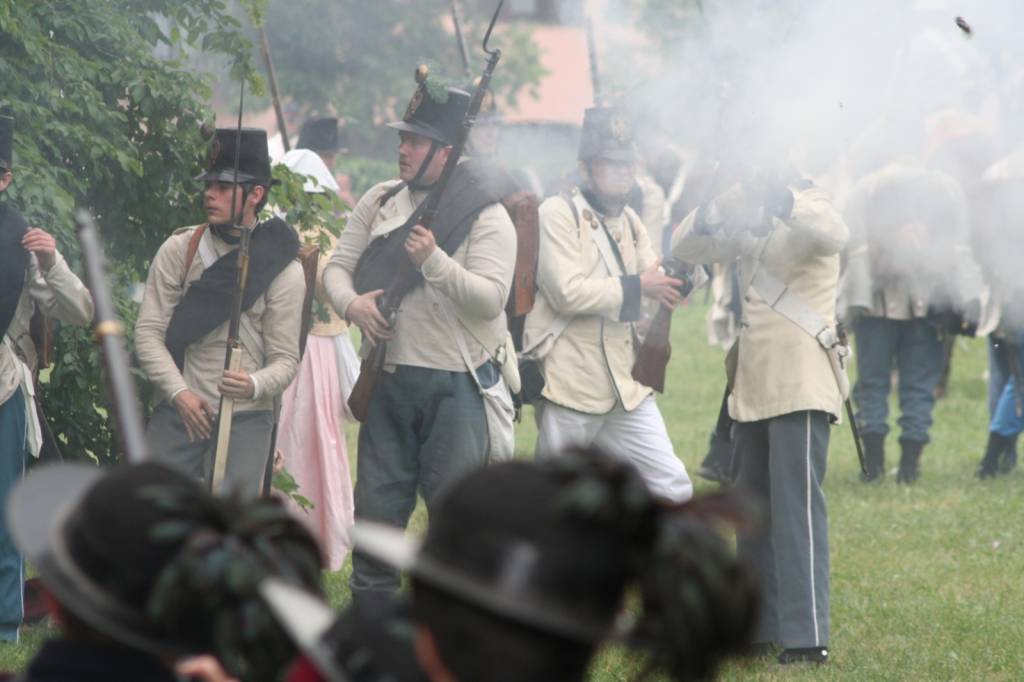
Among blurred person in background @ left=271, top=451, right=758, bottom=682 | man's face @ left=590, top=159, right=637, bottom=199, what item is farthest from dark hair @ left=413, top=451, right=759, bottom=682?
man's face @ left=590, top=159, right=637, bottom=199

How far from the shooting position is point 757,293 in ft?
20.0

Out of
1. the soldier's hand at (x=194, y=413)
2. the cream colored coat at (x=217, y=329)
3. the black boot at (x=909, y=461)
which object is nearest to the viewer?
the soldier's hand at (x=194, y=413)

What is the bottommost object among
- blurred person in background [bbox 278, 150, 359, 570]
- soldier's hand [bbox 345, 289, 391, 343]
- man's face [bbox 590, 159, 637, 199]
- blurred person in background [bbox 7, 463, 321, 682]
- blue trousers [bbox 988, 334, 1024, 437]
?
blue trousers [bbox 988, 334, 1024, 437]

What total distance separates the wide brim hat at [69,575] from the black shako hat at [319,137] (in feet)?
21.2

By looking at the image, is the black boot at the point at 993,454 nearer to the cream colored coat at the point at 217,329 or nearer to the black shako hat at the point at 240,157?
the cream colored coat at the point at 217,329

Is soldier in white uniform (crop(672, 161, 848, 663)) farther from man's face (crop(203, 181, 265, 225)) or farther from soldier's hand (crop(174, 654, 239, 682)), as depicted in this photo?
soldier's hand (crop(174, 654, 239, 682))

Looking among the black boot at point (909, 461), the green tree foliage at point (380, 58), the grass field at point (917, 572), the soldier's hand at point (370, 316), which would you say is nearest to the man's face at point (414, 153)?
the soldier's hand at point (370, 316)

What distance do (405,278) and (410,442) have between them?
0.60 metres

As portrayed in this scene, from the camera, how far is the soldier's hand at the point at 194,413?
18.5 ft

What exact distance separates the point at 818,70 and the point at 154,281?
2.63 m

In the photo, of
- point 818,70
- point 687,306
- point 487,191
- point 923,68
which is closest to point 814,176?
point 818,70

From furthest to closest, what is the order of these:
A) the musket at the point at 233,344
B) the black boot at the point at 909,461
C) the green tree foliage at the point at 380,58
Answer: the green tree foliage at the point at 380,58 < the black boot at the point at 909,461 < the musket at the point at 233,344

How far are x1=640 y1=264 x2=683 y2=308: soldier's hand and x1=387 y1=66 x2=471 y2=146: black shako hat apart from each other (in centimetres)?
125

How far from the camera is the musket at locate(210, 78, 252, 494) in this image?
18.1ft
